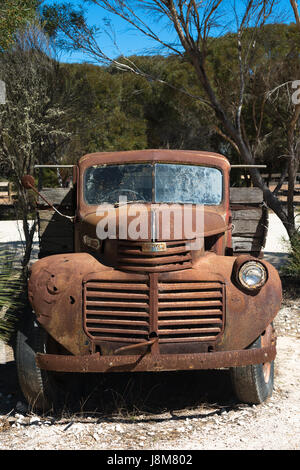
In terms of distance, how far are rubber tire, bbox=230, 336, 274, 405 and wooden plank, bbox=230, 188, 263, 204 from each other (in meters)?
2.83

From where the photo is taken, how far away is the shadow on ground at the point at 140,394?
468 centimetres

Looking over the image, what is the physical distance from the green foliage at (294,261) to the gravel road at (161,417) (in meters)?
2.97

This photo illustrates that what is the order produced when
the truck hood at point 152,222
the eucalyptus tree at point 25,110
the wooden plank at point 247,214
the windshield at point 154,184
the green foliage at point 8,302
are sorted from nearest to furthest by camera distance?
the truck hood at point 152,222 → the windshield at point 154,184 → the green foliage at point 8,302 → the wooden plank at point 247,214 → the eucalyptus tree at point 25,110

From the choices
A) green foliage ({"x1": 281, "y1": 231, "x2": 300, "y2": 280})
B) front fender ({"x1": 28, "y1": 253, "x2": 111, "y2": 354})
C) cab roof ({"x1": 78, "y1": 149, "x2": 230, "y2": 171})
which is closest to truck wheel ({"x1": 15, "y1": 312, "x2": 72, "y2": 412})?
front fender ({"x1": 28, "y1": 253, "x2": 111, "y2": 354})

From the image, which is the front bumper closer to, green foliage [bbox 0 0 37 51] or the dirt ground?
the dirt ground

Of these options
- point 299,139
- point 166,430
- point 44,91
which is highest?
point 44,91

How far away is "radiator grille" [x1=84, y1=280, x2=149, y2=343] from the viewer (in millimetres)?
4070

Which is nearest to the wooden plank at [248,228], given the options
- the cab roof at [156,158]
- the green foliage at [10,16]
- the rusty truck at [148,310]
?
the cab roof at [156,158]

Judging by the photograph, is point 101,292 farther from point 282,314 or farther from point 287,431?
point 282,314

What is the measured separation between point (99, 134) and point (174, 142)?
8.11 m

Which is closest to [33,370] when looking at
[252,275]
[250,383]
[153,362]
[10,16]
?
[153,362]

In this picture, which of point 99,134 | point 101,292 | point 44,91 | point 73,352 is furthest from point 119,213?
point 99,134

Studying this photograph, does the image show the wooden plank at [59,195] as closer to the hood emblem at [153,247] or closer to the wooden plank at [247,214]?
the wooden plank at [247,214]

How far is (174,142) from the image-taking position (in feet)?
83.9
